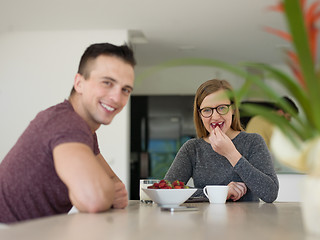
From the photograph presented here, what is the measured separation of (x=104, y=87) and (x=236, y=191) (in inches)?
36.3

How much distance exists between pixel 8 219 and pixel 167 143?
696cm

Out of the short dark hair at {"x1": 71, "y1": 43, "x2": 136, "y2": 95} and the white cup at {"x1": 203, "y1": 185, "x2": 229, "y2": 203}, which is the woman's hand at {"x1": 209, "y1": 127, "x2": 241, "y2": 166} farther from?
the short dark hair at {"x1": 71, "y1": 43, "x2": 136, "y2": 95}

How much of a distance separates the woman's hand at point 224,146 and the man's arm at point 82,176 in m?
0.97

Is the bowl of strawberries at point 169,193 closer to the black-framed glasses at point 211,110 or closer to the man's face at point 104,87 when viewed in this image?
the man's face at point 104,87

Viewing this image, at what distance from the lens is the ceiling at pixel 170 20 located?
17.4 feet

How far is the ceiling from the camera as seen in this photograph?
→ 530cm

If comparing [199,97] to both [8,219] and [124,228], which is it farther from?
[124,228]

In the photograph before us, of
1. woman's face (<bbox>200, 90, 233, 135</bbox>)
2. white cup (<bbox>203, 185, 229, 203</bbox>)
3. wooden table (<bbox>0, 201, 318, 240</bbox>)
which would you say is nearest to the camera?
wooden table (<bbox>0, 201, 318, 240</bbox>)

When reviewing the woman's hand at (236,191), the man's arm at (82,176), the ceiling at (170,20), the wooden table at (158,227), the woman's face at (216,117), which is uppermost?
the ceiling at (170,20)

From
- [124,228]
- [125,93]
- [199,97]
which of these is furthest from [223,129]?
[124,228]

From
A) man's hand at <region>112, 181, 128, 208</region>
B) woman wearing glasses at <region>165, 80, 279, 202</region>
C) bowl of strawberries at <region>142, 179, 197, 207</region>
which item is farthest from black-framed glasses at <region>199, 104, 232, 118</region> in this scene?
man's hand at <region>112, 181, 128, 208</region>

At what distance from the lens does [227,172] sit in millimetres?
2408

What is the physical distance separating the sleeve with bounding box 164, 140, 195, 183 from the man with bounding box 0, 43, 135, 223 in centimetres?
77

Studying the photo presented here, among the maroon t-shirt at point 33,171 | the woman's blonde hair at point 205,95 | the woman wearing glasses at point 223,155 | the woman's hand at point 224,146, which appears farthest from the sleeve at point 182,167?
the maroon t-shirt at point 33,171
